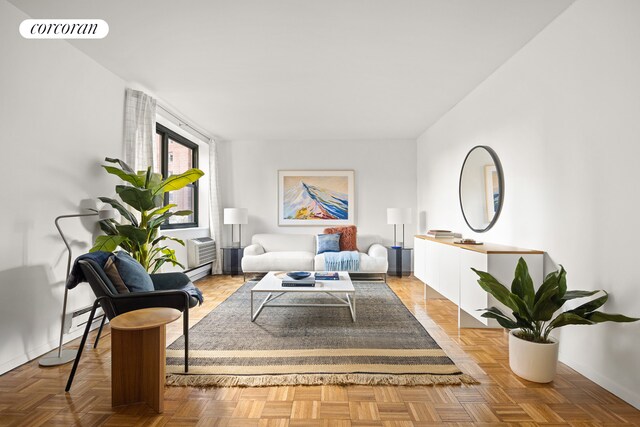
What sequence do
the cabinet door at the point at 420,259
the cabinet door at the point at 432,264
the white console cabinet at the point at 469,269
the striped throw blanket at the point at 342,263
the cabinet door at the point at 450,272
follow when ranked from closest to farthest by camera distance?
the white console cabinet at the point at 469,269, the cabinet door at the point at 450,272, the cabinet door at the point at 432,264, the cabinet door at the point at 420,259, the striped throw blanket at the point at 342,263

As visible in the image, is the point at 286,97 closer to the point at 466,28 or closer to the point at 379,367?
the point at 466,28

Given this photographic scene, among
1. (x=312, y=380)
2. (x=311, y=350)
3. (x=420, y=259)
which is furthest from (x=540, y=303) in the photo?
(x=420, y=259)

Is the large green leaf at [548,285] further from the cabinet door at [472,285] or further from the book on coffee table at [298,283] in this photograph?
the book on coffee table at [298,283]

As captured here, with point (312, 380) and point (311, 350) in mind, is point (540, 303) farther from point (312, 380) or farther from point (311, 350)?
point (311, 350)

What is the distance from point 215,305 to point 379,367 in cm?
238

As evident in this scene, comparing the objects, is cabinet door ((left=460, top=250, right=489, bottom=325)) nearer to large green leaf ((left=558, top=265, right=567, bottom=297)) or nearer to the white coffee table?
large green leaf ((left=558, top=265, right=567, bottom=297))

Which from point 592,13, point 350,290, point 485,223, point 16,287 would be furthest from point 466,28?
point 16,287

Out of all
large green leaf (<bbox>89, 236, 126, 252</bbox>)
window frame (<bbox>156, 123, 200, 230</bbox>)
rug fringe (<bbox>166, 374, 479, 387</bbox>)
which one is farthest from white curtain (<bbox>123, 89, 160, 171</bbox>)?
rug fringe (<bbox>166, 374, 479, 387</bbox>)

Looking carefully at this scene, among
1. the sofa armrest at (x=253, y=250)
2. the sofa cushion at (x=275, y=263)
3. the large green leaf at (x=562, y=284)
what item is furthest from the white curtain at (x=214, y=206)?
the large green leaf at (x=562, y=284)

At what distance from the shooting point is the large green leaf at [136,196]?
121 inches

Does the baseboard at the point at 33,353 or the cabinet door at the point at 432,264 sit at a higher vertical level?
the cabinet door at the point at 432,264

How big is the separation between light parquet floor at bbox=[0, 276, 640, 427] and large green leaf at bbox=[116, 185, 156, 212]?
141 centimetres

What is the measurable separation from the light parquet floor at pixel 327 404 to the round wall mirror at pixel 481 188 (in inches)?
64.7

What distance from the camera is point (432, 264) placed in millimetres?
4062
